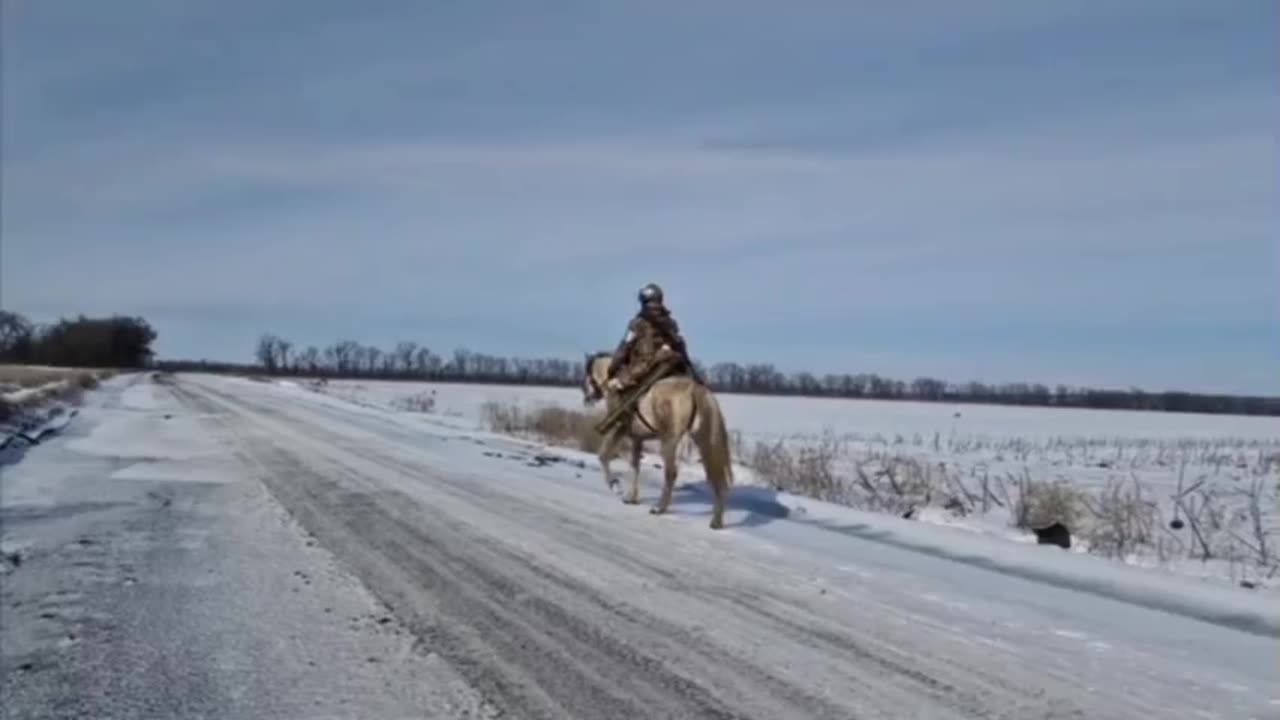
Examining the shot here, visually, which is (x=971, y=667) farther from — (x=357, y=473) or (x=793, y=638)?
(x=357, y=473)

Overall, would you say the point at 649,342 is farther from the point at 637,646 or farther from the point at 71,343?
the point at 71,343

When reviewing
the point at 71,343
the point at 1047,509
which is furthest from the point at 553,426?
the point at 71,343

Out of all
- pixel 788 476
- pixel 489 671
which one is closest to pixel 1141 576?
pixel 489 671

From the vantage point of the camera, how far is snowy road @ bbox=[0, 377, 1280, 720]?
14.9ft

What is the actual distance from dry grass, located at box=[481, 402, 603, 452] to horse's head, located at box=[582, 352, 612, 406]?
6.14m

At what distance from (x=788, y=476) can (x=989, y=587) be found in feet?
27.5

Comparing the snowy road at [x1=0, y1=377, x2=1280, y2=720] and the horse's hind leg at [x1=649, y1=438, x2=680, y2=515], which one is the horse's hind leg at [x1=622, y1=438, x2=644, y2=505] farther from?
the snowy road at [x1=0, y1=377, x2=1280, y2=720]

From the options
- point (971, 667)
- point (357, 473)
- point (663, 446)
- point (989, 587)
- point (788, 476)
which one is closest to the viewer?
point (971, 667)

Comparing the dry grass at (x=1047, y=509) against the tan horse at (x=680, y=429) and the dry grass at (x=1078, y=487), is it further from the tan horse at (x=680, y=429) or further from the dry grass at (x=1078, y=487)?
the tan horse at (x=680, y=429)

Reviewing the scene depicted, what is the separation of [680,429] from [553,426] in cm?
1535

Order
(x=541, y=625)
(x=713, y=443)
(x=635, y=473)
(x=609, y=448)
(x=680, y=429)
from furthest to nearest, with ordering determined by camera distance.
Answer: (x=609, y=448)
(x=635, y=473)
(x=680, y=429)
(x=713, y=443)
(x=541, y=625)

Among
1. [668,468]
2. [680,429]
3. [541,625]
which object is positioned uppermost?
[680,429]

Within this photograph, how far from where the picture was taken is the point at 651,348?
464 inches

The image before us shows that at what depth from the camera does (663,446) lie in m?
11.0
